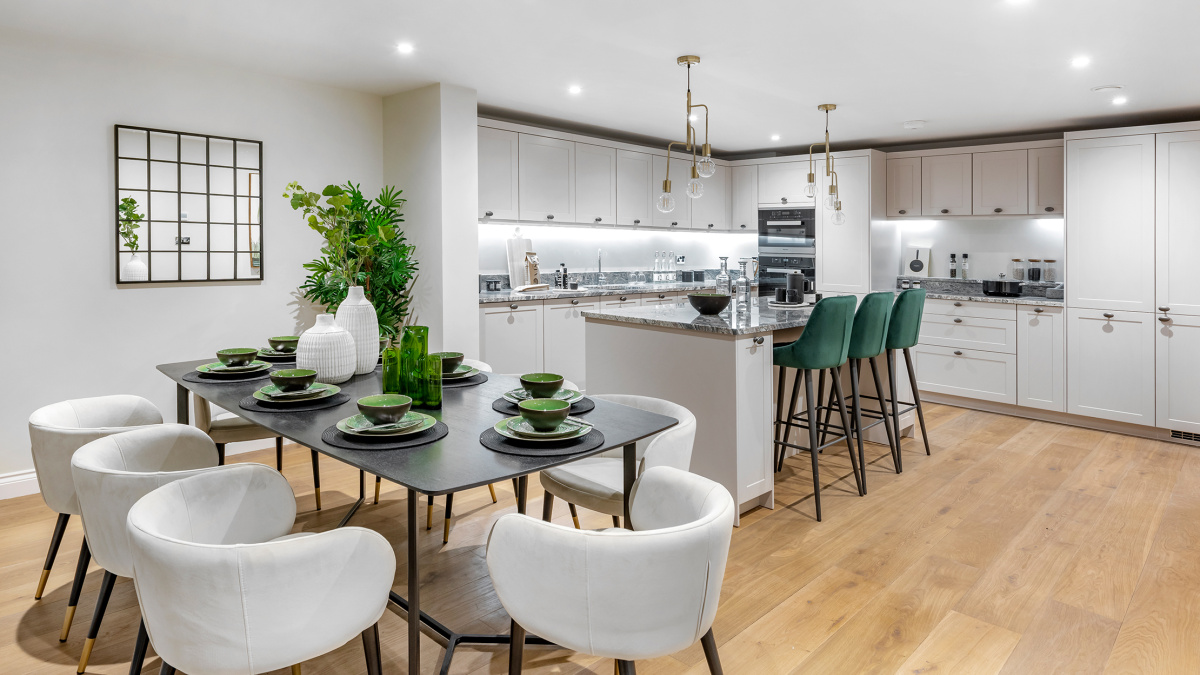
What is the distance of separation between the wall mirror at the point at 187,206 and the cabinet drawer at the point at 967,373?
17.5ft

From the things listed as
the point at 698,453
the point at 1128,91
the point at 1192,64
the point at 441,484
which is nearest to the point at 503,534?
the point at 441,484

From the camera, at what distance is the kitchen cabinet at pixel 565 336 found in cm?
542

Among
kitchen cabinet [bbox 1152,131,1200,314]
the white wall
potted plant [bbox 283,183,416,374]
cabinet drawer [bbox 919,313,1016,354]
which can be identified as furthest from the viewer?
cabinet drawer [bbox 919,313,1016,354]

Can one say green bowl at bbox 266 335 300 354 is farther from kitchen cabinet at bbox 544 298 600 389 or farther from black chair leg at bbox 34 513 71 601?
kitchen cabinet at bbox 544 298 600 389

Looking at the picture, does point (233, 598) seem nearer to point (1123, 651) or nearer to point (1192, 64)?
point (1123, 651)

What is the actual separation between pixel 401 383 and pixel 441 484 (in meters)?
0.83

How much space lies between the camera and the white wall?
3555mm

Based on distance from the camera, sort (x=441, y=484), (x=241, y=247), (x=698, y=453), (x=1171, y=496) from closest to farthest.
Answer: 1. (x=441, y=484)
2. (x=698, y=453)
3. (x=1171, y=496)
4. (x=241, y=247)

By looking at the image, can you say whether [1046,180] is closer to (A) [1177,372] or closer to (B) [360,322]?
(A) [1177,372]

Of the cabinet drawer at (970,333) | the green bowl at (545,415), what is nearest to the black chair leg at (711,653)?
the green bowl at (545,415)

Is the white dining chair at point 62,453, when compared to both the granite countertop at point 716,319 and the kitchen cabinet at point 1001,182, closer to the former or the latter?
the granite countertop at point 716,319

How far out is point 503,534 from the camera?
1458mm

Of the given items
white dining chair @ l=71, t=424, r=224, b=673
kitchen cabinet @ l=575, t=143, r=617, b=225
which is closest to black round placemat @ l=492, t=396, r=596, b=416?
white dining chair @ l=71, t=424, r=224, b=673

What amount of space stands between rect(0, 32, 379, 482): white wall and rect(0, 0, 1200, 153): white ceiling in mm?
178
